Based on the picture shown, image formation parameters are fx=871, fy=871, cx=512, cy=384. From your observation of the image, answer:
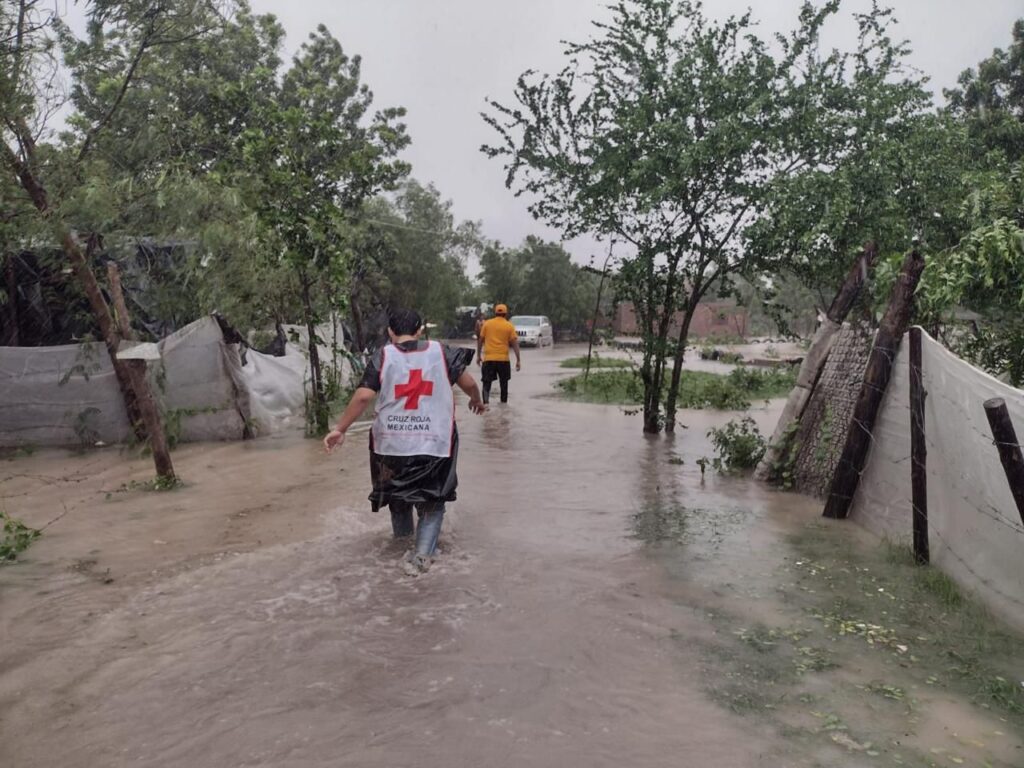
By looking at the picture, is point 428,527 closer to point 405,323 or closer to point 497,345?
point 405,323

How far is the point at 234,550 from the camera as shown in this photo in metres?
6.14

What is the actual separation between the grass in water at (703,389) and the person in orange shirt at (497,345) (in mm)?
2097

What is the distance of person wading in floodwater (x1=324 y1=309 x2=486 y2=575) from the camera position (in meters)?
5.52

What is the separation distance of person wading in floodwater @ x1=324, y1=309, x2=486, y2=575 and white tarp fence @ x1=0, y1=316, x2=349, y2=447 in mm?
5393

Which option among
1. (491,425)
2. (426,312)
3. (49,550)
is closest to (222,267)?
(491,425)

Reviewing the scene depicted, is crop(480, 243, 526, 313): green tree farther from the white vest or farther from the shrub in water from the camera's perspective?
the white vest

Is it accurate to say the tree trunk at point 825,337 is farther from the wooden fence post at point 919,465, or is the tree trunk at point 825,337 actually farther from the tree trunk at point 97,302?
the tree trunk at point 97,302

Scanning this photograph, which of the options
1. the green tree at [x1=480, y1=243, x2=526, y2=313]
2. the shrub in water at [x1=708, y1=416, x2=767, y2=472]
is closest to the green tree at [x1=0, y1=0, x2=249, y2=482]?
the shrub in water at [x1=708, y1=416, x2=767, y2=472]

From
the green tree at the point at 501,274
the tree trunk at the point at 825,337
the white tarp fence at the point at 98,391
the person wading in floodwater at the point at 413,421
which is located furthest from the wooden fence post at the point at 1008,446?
the green tree at the point at 501,274

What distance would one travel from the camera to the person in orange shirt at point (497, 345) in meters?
13.5

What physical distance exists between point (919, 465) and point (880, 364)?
105cm

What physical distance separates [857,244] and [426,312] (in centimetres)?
2675

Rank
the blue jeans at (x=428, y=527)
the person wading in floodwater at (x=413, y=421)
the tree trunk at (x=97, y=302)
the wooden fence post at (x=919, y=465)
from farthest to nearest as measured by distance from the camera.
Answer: the tree trunk at (x=97, y=302), the blue jeans at (x=428, y=527), the person wading in floodwater at (x=413, y=421), the wooden fence post at (x=919, y=465)

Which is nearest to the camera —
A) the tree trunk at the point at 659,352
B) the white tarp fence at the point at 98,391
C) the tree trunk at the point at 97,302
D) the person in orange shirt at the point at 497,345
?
the tree trunk at the point at 97,302
